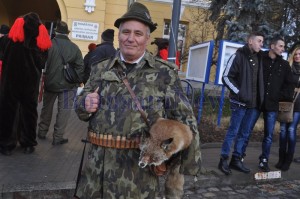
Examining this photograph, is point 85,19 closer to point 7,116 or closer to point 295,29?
point 295,29

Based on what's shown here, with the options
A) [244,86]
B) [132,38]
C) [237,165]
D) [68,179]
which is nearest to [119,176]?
[132,38]

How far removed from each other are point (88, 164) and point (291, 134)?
14.5 ft

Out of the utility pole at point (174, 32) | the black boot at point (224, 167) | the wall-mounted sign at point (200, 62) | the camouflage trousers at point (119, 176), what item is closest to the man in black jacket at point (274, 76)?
the black boot at point (224, 167)

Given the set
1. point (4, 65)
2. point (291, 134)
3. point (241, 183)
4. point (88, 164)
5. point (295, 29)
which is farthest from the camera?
point (295, 29)

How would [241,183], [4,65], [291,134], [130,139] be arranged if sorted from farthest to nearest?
[291,134] → [241,183] → [4,65] → [130,139]

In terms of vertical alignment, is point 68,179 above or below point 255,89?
below

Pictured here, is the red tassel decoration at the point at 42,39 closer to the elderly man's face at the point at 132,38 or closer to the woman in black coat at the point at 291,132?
the elderly man's face at the point at 132,38

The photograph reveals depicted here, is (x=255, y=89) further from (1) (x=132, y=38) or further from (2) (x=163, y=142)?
(2) (x=163, y=142)

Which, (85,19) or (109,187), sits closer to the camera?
(109,187)

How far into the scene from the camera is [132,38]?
2240 millimetres

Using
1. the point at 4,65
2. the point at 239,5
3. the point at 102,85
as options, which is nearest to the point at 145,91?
the point at 102,85

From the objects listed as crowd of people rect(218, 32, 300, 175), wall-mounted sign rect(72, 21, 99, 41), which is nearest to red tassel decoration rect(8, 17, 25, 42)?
crowd of people rect(218, 32, 300, 175)

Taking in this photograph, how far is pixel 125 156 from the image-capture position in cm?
226

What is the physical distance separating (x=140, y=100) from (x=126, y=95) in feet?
0.30
